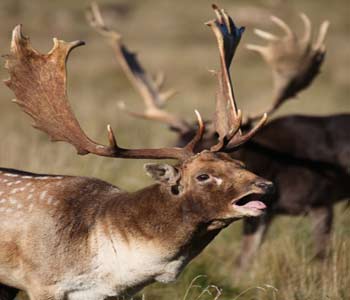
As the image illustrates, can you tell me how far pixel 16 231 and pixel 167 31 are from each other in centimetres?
4019

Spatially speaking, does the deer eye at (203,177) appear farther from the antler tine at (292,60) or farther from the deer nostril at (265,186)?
the antler tine at (292,60)

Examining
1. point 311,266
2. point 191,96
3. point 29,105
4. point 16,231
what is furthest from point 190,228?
point 191,96

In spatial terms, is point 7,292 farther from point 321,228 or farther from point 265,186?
point 321,228

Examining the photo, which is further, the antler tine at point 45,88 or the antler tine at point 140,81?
the antler tine at point 140,81

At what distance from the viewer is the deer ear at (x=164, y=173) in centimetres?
500

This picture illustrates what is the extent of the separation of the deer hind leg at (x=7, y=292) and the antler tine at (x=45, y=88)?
0.92 meters

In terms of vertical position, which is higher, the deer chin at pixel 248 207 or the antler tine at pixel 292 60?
the deer chin at pixel 248 207

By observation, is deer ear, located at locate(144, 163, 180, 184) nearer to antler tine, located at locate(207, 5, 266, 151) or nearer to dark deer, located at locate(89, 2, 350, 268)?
antler tine, located at locate(207, 5, 266, 151)

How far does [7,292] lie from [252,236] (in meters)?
2.86

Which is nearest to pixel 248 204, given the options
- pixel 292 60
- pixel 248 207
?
pixel 248 207

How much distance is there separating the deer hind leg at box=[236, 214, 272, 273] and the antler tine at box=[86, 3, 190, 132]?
4.09 feet

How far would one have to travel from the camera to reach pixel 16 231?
505cm

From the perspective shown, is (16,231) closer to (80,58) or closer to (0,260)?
(0,260)

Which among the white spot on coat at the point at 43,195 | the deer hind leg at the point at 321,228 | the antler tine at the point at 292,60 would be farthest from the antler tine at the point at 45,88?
the antler tine at the point at 292,60
